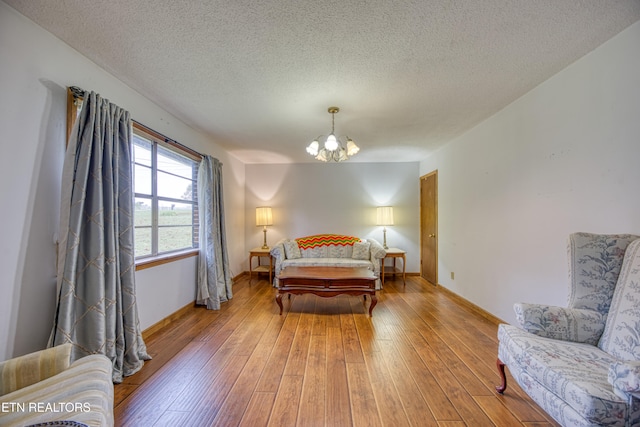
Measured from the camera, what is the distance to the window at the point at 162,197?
2492mm

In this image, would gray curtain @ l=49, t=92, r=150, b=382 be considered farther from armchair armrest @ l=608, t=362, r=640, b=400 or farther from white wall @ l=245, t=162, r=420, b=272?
white wall @ l=245, t=162, r=420, b=272

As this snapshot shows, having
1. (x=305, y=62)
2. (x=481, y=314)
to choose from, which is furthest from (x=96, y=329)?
(x=481, y=314)

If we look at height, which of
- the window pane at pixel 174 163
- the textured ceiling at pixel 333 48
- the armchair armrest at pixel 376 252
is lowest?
the armchair armrest at pixel 376 252

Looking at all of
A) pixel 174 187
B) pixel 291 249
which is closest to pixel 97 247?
pixel 174 187

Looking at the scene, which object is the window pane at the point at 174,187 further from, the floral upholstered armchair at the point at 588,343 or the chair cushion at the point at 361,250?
the floral upholstered armchair at the point at 588,343

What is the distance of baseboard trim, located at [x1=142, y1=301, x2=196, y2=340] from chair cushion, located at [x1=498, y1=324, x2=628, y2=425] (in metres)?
3.06

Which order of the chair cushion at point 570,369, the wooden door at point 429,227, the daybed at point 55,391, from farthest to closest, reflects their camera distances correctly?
the wooden door at point 429,227
the chair cushion at point 570,369
the daybed at point 55,391

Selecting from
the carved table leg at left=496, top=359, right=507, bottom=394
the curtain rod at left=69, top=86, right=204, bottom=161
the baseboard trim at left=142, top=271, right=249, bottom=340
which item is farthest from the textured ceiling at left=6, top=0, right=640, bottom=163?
the baseboard trim at left=142, top=271, right=249, bottom=340

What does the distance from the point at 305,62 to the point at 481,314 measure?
3363 mm

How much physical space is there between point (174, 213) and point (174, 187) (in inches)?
12.8

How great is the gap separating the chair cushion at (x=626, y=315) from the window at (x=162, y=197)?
364cm

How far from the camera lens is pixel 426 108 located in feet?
8.73

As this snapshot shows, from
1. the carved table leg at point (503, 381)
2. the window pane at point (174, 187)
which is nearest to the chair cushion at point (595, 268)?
the carved table leg at point (503, 381)

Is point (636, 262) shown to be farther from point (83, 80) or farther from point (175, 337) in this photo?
point (83, 80)
